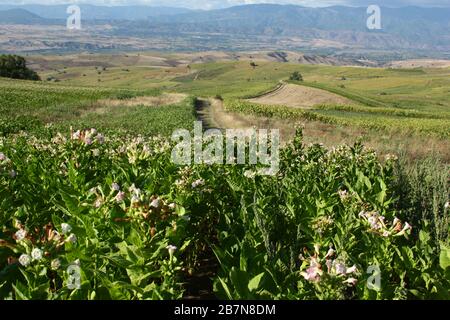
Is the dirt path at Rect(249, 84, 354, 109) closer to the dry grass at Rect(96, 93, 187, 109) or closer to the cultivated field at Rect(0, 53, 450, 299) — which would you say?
the dry grass at Rect(96, 93, 187, 109)

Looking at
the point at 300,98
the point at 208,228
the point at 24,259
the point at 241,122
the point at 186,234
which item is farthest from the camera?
the point at 300,98

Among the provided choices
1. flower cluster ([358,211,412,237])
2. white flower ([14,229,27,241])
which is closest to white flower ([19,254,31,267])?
white flower ([14,229,27,241])

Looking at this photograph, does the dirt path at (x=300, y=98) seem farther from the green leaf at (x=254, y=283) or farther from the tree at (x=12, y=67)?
the green leaf at (x=254, y=283)

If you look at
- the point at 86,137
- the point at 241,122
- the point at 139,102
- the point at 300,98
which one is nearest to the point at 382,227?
the point at 86,137

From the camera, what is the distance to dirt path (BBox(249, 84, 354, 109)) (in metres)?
74.9

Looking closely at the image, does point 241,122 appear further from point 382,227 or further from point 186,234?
point 382,227

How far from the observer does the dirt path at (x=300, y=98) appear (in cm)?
7494

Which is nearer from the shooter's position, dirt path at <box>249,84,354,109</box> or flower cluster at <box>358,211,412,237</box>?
flower cluster at <box>358,211,412,237</box>

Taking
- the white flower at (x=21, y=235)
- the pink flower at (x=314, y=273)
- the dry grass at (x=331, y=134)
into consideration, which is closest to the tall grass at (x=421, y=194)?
the pink flower at (x=314, y=273)

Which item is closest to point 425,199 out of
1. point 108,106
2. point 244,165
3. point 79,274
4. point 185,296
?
point 244,165

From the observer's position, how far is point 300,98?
78.4m

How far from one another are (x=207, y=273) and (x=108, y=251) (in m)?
2.35

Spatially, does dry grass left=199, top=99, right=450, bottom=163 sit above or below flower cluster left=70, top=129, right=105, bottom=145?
below

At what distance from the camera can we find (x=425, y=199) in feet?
31.4
